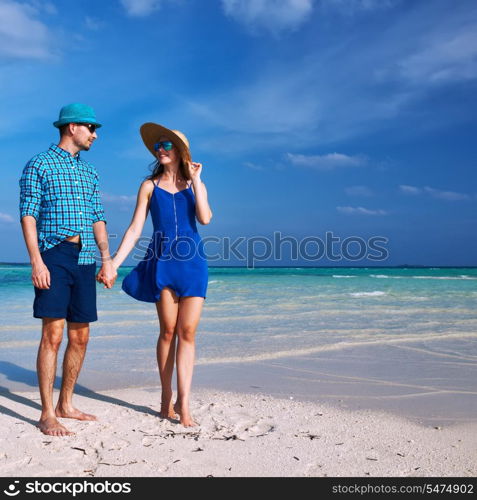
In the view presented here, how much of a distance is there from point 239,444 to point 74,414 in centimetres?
136

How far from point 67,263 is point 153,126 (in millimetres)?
1178

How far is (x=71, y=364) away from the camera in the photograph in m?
3.92

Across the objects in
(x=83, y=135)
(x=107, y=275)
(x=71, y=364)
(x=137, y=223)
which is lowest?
(x=71, y=364)

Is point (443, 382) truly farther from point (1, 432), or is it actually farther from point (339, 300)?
point (339, 300)

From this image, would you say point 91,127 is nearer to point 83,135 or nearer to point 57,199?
point 83,135

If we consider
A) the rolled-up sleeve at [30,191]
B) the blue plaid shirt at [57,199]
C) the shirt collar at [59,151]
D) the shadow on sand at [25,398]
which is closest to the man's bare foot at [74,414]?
the shadow on sand at [25,398]

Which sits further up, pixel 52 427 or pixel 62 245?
pixel 62 245

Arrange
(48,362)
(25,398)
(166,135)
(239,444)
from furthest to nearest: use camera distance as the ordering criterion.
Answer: (25,398) < (166,135) < (48,362) < (239,444)

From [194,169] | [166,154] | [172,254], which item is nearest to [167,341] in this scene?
[172,254]

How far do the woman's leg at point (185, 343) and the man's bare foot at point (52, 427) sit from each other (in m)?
0.79

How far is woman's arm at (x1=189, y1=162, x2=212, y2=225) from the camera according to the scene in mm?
3760

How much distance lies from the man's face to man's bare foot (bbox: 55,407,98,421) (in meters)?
1.96

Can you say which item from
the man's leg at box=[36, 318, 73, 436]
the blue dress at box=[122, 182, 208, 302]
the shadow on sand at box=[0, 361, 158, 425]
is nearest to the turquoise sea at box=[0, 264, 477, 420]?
the shadow on sand at box=[0, 361, 158, 425]
